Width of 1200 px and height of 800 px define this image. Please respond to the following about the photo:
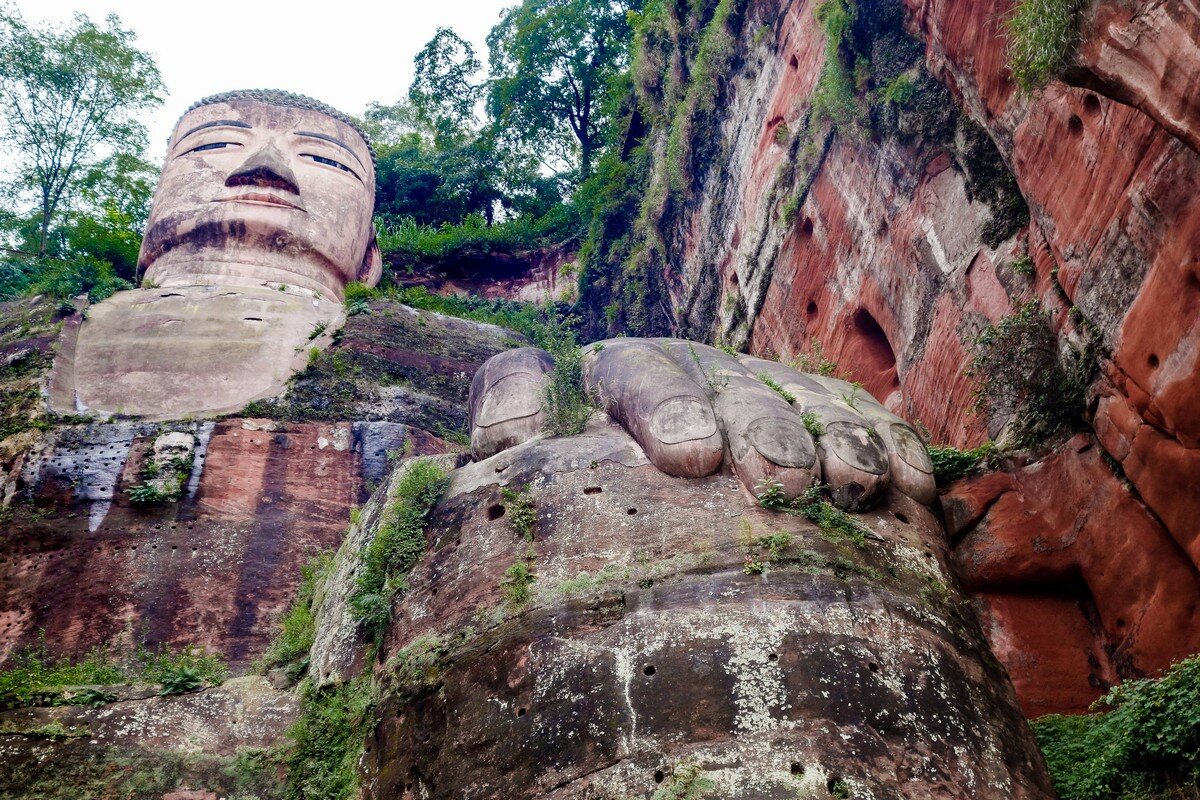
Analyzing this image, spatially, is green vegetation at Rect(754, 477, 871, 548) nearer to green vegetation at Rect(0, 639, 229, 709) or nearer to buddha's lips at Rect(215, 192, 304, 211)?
green vegetation at Rect(0, 639, 229, 709)

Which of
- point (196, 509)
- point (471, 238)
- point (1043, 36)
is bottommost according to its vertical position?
point (1043, 36)

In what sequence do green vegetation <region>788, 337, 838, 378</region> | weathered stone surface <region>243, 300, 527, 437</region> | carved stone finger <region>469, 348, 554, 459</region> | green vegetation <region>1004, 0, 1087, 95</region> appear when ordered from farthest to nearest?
weathered stone surface <region>243, 300, 527, 437</region>, green vegetation <region>788, 337, 838, 378</region>, carved stone finger <region>469, 348, 554, 459</region>, green vegetation <region>1004, 0, 1087, 95</region>

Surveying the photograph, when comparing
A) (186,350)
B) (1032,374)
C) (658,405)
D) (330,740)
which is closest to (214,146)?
(186,350)

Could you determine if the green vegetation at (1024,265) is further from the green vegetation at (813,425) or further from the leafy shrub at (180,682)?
the leafy shrub at (180,682)

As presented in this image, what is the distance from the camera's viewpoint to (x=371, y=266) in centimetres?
1789

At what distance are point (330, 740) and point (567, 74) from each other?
18549mm

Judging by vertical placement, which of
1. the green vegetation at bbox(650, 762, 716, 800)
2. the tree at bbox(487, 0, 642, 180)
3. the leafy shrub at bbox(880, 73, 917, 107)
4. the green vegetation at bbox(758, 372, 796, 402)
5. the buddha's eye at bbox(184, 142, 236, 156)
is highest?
the tree at bbox(487, 0, 642, 180)

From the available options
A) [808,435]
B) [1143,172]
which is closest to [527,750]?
[808,435]

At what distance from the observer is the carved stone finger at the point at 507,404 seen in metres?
9.06

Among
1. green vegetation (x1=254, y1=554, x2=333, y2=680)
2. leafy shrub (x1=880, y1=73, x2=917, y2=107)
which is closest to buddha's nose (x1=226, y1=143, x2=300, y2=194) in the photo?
green vegetation (x1=254, y1=554, x2=333, y2=680)

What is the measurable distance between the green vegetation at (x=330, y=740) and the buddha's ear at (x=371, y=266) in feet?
32.8

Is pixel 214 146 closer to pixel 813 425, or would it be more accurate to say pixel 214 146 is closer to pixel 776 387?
pixel 776 387

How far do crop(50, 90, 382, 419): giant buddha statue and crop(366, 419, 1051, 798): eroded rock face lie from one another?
602 cm

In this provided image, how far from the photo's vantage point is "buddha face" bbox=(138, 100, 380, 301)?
15938 millimetres
